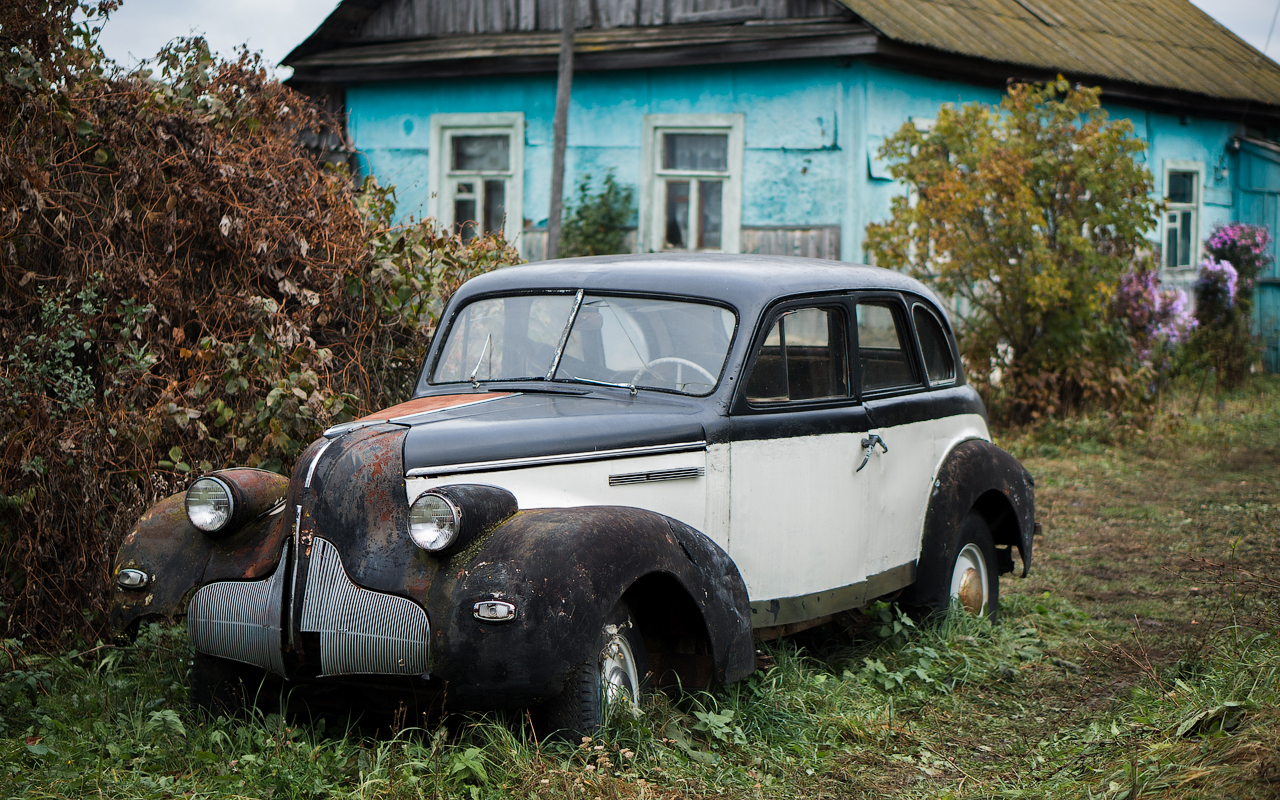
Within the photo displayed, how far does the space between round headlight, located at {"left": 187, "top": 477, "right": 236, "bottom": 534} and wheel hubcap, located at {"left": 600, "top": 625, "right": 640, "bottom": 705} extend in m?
1.34

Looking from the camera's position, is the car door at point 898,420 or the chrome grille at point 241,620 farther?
the car door at point 898,420

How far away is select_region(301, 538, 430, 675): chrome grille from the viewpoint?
3.51 metres

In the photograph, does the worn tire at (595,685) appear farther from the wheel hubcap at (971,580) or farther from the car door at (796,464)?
the wheel hubcap at (971,580)

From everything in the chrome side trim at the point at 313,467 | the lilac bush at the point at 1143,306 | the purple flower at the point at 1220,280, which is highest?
the purple flower at the point at 1220,280

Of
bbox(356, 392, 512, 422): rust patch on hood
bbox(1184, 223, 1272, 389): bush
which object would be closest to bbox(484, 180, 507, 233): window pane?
bbox(1184, 223, 1272, 389): bush

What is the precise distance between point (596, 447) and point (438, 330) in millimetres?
1321

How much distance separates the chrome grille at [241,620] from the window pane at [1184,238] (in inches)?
627

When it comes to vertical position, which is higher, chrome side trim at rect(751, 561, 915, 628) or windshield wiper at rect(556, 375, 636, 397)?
windshield wiper at rect(556, 375, 636, 397)

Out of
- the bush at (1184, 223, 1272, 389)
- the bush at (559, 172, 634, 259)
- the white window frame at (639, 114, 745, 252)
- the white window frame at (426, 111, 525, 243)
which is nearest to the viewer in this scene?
the white window frame at (639, 114, 745, 252)

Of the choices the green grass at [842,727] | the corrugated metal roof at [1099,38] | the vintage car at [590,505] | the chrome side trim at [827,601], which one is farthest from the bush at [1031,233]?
the chrome side trim at [827,601]

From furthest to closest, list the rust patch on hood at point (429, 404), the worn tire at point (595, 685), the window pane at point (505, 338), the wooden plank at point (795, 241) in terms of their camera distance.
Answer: the wooden plank at point (795, 241), the window pane at point (505, 338), the rust patch on hood at point (429, 404), the worn tire at point (595, 685)

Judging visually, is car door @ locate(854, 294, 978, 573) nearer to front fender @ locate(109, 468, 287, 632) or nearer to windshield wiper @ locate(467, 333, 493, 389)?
windshield wiper @ locate(467, 333, 493, 389)

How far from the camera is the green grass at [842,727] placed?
353 cm

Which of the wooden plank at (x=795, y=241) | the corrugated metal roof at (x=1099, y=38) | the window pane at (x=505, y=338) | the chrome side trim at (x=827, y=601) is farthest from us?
the corrugated metal roof at (x=1099, y=38)
